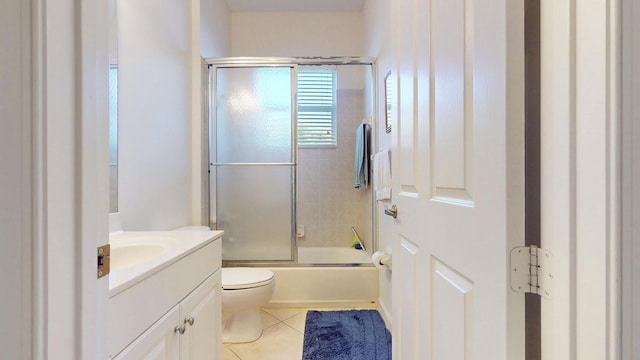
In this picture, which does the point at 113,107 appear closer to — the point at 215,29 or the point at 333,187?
the point at 215,29

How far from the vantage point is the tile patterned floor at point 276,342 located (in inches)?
67.3

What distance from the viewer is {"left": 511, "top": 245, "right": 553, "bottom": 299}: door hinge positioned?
0.48 metres

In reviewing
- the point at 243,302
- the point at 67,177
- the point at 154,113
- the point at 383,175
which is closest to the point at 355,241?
the point at 383,175

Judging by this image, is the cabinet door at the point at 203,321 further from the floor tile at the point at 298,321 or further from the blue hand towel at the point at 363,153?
the blue hand towel at the point at 363,153

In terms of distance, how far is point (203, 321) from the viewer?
3.78 ft

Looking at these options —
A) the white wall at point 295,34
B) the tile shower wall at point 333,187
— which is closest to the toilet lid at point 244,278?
the tile shower wall at point 333,187

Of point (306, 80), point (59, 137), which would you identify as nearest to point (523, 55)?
point (59, 137)

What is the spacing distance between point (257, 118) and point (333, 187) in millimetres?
1166

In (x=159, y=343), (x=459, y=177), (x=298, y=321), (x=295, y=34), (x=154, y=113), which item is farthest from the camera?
(x=295, y=34)

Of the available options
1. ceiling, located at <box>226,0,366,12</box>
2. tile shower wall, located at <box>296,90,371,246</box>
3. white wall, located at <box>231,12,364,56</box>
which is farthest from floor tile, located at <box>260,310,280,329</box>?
ceiling, located at <box>226,0,366,12</box>

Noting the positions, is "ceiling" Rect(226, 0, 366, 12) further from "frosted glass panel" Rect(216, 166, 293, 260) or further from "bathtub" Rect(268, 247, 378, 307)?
"bathtub" Rect(268, 247, 378, 307)

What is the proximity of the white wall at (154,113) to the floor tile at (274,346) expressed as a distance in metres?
0.87

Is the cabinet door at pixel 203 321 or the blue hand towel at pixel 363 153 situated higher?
the blue hand towel at pixel 363 153
